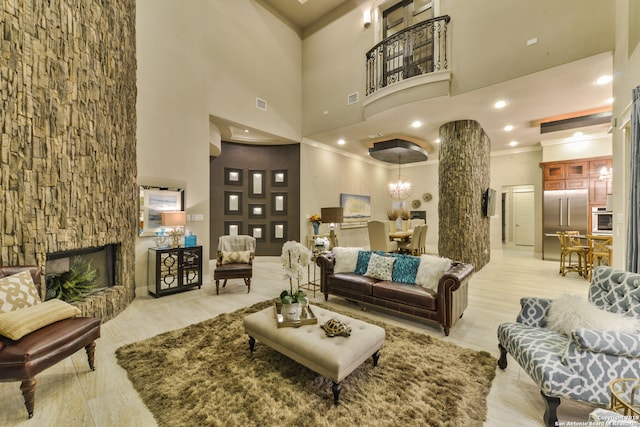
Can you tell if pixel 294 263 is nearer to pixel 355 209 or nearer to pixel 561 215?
pixel 355 209

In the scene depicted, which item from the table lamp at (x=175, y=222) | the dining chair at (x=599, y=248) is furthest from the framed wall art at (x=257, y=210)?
the dining chair at (x=599, y=248)

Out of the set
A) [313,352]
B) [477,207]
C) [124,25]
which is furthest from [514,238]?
[124,25]

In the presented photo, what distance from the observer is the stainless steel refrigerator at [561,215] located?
681 cm

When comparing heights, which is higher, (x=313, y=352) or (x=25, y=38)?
(x=25, y=38)

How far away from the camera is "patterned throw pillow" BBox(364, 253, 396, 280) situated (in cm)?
371

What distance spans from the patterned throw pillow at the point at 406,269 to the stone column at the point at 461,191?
302 centimetres

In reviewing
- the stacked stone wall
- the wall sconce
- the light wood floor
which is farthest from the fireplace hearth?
the wall sconce

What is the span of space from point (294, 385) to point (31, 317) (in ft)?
6.97

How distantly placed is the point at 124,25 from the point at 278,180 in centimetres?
455

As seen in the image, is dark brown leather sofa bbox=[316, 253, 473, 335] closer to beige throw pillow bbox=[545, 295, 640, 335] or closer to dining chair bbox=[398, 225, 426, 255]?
beige throw pillow bbox=[545, 295, 640, 335]

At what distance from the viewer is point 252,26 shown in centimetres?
629

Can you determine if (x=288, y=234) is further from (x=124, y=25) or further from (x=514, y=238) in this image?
(x=514, y=238)

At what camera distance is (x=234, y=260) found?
4625 mm

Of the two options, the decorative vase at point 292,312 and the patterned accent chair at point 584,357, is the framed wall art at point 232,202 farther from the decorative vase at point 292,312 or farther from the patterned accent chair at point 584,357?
the patterned accent chair at point 584,357
